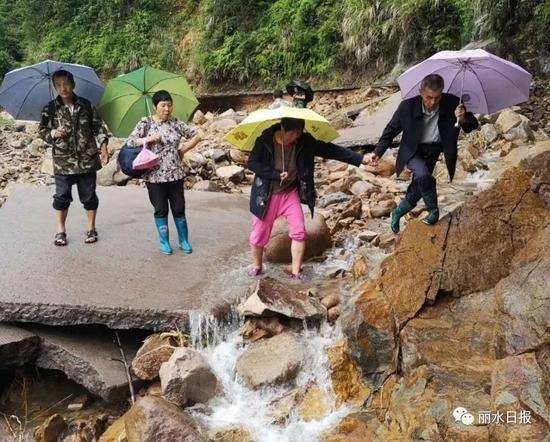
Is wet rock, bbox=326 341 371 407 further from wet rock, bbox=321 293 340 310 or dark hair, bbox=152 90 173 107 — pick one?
dark hair, bbox=152 90 173 107

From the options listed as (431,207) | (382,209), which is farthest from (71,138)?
(382,209)

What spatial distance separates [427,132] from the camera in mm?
4473

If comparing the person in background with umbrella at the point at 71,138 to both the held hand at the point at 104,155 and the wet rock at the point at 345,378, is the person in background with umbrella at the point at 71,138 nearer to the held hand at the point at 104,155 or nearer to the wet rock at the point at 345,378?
the held hand at the point at 104,155

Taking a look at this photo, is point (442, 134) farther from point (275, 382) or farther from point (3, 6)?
point (3, 6)

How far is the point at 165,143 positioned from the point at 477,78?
276 centimetres

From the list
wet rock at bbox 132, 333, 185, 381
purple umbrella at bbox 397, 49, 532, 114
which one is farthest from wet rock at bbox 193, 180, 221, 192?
purple umbrella at bbox 397, 49, 532, 114

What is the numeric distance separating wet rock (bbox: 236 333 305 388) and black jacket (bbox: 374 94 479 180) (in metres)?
1.73

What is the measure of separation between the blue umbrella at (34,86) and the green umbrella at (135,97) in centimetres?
20

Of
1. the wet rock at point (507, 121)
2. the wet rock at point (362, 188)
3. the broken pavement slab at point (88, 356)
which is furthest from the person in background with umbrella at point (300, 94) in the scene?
the wet rock at point (507, 121)

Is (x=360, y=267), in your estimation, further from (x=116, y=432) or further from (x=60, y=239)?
(x=60, y=239)

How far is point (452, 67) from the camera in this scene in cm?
446

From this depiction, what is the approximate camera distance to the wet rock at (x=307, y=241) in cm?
563

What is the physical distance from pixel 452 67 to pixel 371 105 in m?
8.43

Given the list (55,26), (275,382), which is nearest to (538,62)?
(275,382)
